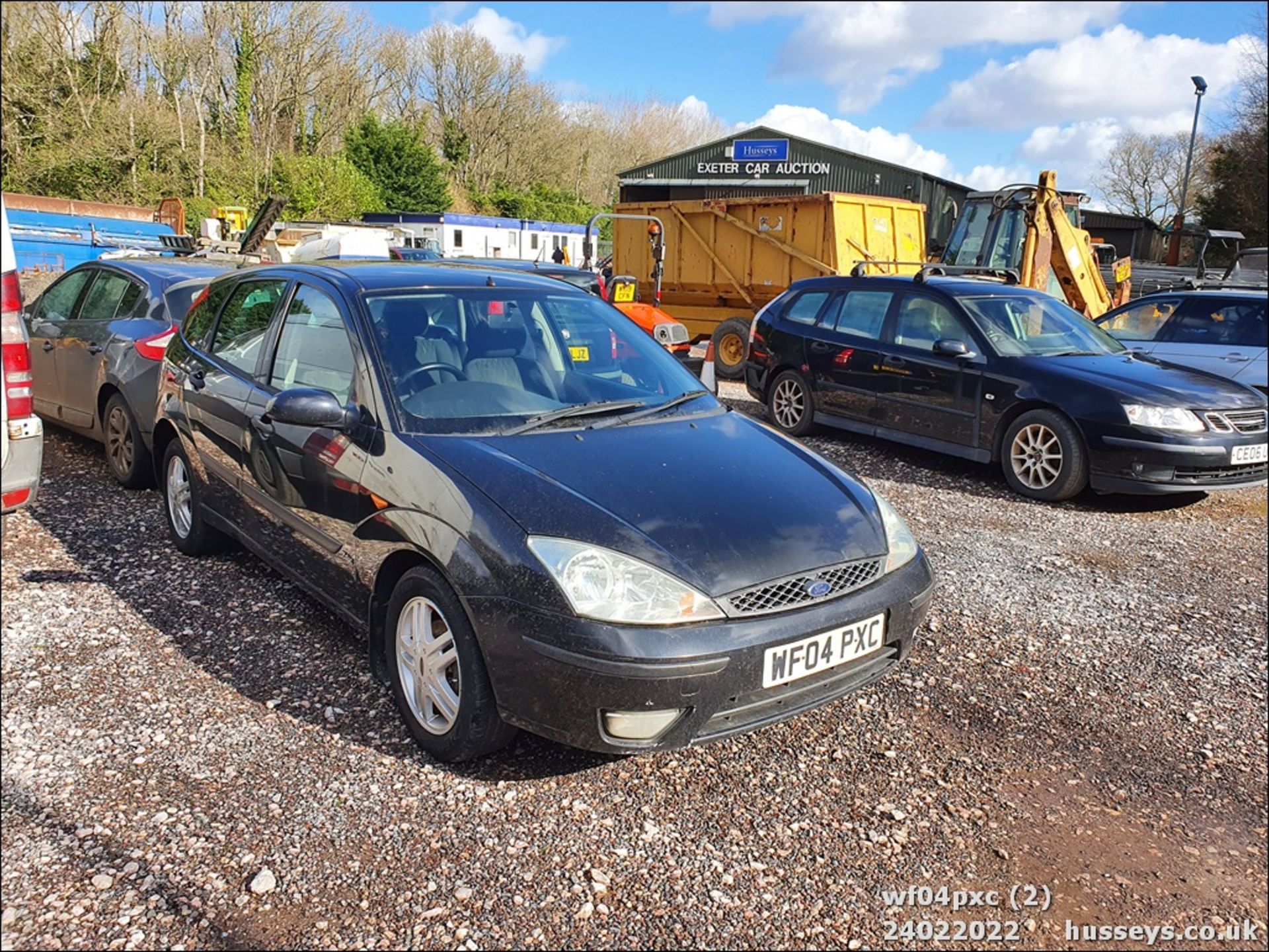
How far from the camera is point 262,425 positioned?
3.81 metres

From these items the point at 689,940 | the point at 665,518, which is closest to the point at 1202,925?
the point at 689,940

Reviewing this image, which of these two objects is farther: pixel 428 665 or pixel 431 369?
pixel 431 369

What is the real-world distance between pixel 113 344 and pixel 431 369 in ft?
11.6

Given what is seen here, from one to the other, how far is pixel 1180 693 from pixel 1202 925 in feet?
5.16

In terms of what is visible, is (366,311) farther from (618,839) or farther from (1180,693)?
(1180,693)

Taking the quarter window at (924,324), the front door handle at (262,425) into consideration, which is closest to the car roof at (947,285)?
the quarter window at (924,324)

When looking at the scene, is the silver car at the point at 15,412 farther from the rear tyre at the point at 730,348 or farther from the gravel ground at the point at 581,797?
the rear tyre at the point at 730,348

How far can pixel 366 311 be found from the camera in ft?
11.7

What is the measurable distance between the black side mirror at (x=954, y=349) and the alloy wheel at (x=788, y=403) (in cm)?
159

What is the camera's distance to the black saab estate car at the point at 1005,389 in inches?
245

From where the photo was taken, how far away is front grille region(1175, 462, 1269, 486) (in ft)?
20.3

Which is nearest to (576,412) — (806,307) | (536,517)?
(536,517)

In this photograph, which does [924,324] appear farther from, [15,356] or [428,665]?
[15,356]

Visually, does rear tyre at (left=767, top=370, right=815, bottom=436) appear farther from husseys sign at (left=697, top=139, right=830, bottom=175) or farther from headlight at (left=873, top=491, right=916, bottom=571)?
husseys sign at (left=697, top=139, right=830, bottom=175)
